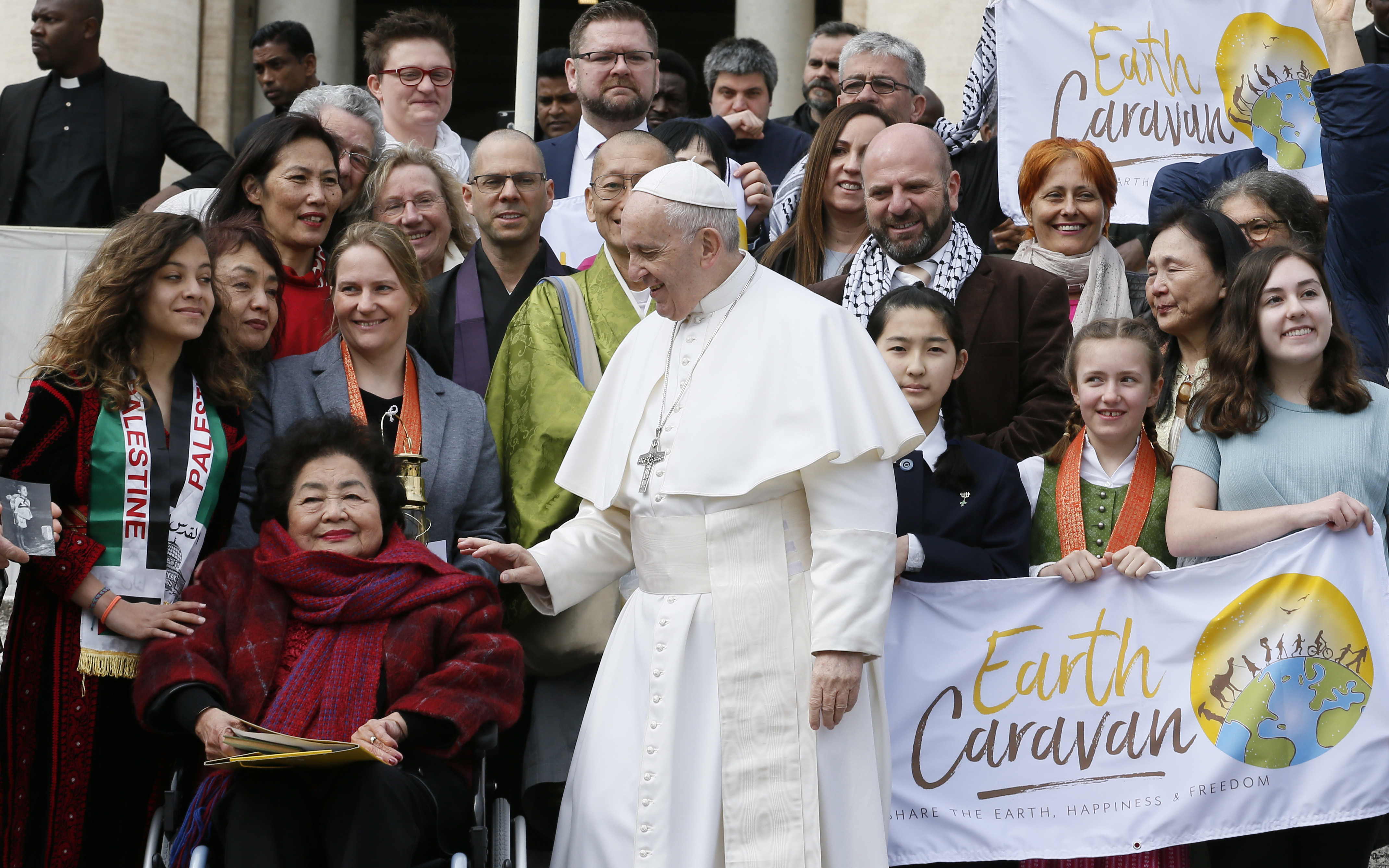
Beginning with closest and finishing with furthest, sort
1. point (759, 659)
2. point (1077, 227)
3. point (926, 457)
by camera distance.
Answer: point (759, 659) < point (926, 457) < point (1077, 227)

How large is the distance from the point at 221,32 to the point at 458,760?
11.1m

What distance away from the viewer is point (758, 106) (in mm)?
8242

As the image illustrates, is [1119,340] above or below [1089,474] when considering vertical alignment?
above

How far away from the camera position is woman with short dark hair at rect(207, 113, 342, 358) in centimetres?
550

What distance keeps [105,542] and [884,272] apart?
109 inches

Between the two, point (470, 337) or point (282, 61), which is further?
point (282, 61)

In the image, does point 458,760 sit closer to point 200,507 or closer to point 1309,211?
point 200,507

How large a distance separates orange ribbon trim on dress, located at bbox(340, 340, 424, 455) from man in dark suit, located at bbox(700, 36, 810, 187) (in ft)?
10.5

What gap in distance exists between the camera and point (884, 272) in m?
5.65

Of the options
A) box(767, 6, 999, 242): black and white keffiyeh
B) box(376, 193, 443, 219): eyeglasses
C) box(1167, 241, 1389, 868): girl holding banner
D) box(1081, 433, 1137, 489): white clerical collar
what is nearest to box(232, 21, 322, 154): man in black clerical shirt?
box(767, 6, 999, 242): black and white keffiyeh

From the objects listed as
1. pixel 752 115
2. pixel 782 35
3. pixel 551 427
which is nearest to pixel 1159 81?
pixel 752 115

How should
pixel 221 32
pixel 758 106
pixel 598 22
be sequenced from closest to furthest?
pixel 598 22 < pixel 758 106 < pixel 221 32

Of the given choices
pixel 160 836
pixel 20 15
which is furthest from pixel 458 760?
pixel 20 15

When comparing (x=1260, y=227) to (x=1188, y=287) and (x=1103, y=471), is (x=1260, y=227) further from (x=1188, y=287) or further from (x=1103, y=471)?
(x=1103, y=471)
